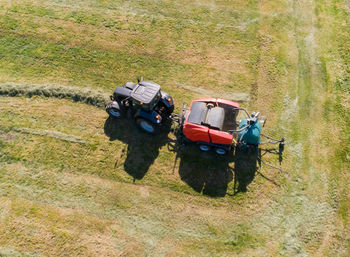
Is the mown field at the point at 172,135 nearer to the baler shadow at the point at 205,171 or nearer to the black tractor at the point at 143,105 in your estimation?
the baler shadow at the point at 205,171

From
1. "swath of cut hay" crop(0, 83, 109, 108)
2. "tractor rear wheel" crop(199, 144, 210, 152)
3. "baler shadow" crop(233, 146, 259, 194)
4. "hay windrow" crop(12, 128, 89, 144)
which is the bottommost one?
"hay windrow" crop(12, 128, 89, 144)

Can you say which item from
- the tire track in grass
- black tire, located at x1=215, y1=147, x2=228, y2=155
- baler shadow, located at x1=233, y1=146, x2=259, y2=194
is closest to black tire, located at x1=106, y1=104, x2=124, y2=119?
black tire, located at x1=215, y1=147, x2=228, y2=155

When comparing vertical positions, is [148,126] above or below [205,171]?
above

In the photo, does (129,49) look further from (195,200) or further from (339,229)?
(339,229)

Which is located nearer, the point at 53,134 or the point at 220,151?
the point at 220,151

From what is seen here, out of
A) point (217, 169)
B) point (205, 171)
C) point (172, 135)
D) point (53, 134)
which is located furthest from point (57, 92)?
point (217, 169)

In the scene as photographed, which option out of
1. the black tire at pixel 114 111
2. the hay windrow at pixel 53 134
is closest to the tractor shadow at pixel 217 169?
the black tire at pixel 114 111

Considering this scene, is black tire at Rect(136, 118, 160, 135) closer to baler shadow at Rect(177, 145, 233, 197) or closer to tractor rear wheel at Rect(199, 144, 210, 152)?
baler shadow at Rect(177, 145, 233, 197)

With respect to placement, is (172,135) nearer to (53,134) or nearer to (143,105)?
(143,105)
